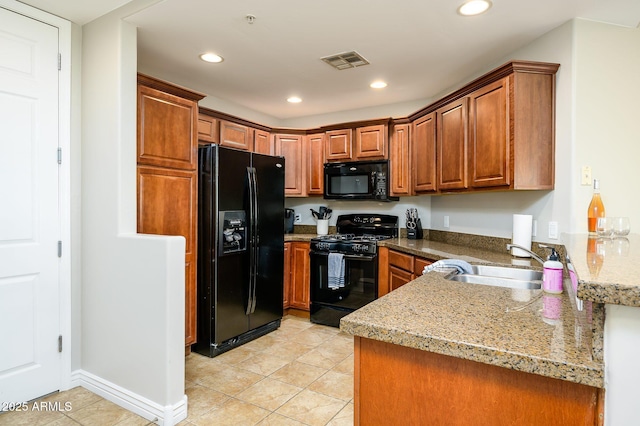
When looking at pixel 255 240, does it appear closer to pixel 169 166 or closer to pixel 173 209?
pixel 173 209

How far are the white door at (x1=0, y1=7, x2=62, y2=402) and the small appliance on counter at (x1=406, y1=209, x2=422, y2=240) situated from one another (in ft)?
10.1

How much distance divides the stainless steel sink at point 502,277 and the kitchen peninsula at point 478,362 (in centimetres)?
69

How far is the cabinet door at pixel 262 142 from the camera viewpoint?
3.96m

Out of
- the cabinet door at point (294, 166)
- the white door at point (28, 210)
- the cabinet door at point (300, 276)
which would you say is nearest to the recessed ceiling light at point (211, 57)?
the white door at point (28, 210)

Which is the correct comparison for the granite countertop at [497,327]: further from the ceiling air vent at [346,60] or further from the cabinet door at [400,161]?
the cabinet door at [400,161]

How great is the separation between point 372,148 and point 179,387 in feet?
9.27

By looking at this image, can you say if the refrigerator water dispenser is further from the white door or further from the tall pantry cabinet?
the white door

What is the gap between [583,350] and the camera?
837mm

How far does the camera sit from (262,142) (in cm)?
407

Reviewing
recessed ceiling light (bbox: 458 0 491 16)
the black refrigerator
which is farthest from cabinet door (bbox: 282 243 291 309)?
recessed ceiling light (bbox: 458 0 491 16)

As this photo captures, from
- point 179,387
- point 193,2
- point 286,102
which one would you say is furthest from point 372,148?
point 179,387

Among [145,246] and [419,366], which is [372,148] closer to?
[145,246]

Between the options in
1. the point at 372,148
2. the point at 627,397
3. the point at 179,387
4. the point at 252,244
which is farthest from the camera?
the point at 372,148

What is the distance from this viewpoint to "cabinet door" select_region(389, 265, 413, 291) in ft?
10.0
